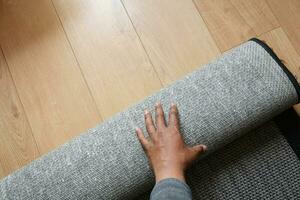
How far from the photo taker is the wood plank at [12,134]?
103cm

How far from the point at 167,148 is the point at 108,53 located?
0.44 m

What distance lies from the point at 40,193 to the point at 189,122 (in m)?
0.39

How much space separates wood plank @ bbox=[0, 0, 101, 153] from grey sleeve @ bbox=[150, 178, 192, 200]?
1.20 feet

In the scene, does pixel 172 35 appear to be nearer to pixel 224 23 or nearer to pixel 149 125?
pixel 224 23

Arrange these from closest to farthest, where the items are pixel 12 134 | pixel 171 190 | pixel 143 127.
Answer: pixel 171 190 < pixel 143 127 < pixel 12 134

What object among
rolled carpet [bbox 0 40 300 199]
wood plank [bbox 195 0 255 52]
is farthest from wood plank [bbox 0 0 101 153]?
wood plank [bbox 195 0 255 52]

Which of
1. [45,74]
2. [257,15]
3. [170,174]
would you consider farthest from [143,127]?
[257,15]

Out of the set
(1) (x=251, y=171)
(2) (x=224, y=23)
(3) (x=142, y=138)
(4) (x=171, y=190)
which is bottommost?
(1) (x=251, y=171)

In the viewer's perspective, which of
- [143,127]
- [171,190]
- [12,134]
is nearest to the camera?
[171,190]

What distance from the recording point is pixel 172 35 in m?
1.10

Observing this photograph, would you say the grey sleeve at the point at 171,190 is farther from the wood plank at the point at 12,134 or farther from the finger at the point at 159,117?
the wood plank at the point at 12,134

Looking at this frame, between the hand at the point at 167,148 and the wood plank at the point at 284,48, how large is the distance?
424 mm

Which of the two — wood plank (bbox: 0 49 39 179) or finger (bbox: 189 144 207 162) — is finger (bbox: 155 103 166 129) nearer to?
finger (bbox: 189 144 207 162)

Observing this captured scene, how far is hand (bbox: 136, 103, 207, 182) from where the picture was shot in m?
0.78
